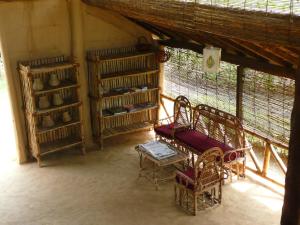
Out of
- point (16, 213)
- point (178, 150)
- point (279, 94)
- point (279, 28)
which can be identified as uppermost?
point (279, 28)

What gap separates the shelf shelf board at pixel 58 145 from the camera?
245 inches

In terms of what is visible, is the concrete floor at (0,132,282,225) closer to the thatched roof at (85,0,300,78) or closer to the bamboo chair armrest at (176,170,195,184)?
the bamboo chair armrest at (176,170,195,184)

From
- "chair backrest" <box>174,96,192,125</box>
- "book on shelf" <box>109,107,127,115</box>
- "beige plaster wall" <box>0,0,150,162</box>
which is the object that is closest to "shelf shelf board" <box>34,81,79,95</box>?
"beige plaster wall" <box>0,0,150,162</box>

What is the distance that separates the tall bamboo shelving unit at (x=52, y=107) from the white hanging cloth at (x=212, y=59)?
2.16m

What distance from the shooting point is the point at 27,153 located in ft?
20.8

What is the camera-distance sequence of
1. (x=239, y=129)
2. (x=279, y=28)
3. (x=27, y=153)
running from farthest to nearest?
(x=27, y=153), (x=239, y=129), (x=279, y=28)

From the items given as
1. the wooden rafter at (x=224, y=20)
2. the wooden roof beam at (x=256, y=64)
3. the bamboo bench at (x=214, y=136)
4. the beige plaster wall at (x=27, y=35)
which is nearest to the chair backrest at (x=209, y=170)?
the bamboo bench at (x=214, y=136)

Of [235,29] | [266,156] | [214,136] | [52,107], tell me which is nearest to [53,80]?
[52,107]

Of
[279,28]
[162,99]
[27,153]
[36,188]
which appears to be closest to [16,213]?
[36,188]

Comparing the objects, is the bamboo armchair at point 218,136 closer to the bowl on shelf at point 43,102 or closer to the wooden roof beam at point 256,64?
the wooden roof beam at point 256,64

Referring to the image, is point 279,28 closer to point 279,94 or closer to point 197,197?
point 279,94

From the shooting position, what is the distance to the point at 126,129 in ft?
22.6

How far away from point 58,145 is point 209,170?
2.49 m

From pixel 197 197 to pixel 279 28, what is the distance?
8.56 feet
